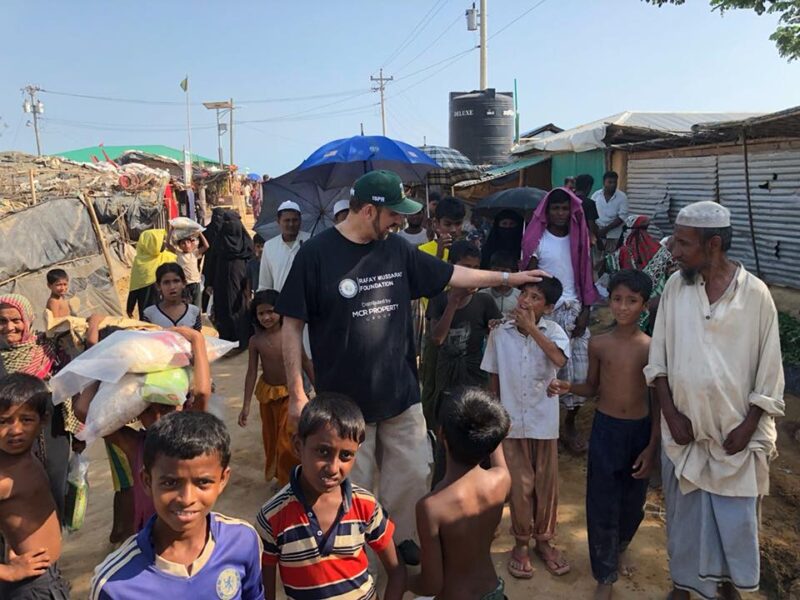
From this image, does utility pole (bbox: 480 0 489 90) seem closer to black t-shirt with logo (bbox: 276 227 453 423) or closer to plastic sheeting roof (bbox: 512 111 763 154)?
plastic sheeting roof (bbox: 512 111 763 154)

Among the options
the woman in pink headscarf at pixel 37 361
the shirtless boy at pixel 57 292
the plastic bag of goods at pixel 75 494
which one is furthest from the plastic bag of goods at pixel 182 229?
the plastic bag of goods at pixel 75 494

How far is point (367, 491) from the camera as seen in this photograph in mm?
2180

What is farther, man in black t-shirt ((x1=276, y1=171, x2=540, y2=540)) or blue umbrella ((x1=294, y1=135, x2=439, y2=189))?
blue umbrella ((x1=294, y1=135, x2=439, y2=189))

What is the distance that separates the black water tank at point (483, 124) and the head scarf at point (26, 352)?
13570 millimetres

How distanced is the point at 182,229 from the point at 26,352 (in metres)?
3.29

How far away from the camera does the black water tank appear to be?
15.4 metres

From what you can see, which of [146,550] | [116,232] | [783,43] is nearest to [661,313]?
[146,550]

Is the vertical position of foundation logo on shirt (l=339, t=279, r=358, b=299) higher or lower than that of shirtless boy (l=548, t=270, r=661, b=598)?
higher

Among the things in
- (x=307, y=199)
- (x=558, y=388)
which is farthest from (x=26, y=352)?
(x=307, y=199)

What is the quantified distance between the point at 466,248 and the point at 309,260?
1.41 metres

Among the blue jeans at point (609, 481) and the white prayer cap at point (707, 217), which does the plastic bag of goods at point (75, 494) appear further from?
the white prayer cap at point (707, 217)

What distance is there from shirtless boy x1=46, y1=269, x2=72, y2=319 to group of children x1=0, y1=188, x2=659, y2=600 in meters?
2.71

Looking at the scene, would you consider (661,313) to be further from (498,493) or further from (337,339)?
(337,339)

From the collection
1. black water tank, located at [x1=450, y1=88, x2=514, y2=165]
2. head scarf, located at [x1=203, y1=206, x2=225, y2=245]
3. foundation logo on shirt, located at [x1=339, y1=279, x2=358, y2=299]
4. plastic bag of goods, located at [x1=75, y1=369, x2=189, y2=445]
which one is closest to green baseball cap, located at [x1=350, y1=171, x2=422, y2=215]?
foundation logo on shirt, located at [x1=339, y1=279, x2=358, y2=299]
